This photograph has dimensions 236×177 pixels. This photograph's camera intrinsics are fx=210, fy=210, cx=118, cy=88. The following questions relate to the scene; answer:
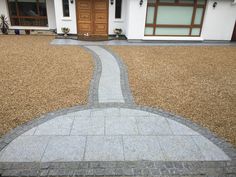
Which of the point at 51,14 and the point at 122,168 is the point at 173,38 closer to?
the point at 51,14

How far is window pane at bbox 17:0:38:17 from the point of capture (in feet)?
47.5

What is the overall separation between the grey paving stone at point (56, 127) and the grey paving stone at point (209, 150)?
8.54ft

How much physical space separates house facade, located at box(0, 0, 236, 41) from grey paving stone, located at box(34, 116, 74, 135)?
30.4 feet

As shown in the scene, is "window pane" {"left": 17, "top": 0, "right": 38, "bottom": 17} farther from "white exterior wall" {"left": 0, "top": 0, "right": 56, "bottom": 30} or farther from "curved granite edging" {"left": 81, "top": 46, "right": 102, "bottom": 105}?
"curved granite edging" {"left": 81, "top": 46, "right": 102, "bottom": 105}

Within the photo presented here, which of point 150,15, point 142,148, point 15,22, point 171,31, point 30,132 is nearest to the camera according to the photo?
point 142,148

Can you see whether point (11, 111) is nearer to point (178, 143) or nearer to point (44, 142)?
point (44, 142)

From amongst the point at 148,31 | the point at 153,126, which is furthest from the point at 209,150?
the point at 148,31

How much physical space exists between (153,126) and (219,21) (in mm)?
11326

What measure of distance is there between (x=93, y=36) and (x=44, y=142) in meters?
11.0

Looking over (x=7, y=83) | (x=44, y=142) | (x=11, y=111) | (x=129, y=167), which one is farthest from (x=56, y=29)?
(x=129, y=167)

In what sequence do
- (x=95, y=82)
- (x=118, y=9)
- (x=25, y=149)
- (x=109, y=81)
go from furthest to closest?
(x=118, y=9)
(x=109, y=81)
(x=95, y=82)
(x=25, y=149)

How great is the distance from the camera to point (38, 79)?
699 centimetres

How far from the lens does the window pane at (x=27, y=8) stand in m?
14.5

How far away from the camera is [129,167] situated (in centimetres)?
345
